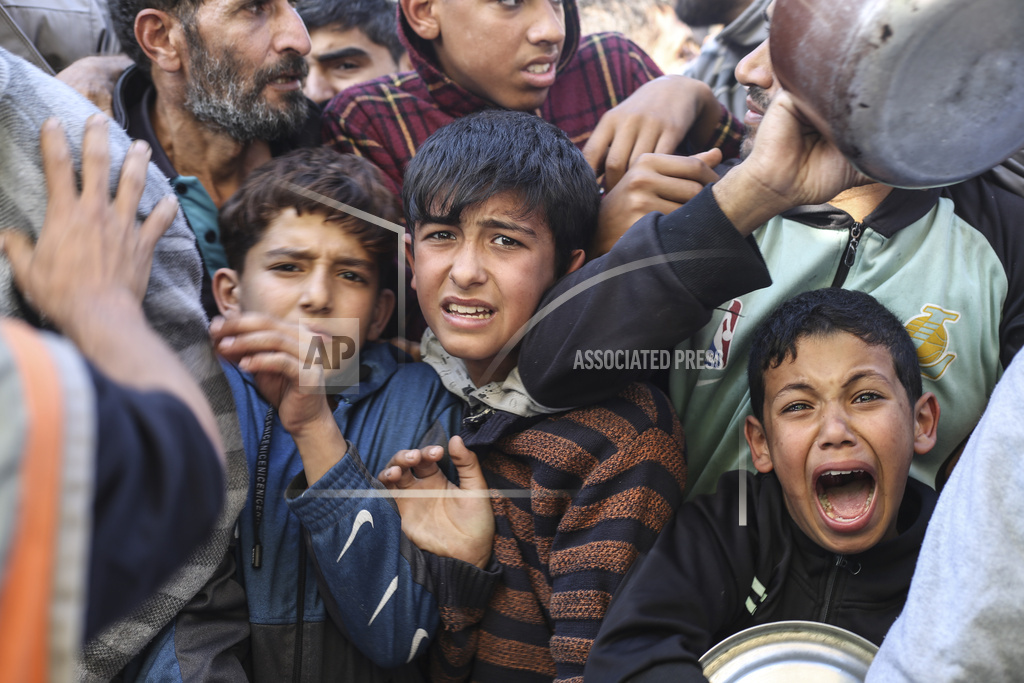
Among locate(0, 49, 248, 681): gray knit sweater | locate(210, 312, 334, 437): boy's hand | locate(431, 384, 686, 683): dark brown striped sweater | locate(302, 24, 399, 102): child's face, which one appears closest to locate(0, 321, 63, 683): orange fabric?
locate(0, 49, 248, 681): gray knit sweater

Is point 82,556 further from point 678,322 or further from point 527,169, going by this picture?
point 527,169

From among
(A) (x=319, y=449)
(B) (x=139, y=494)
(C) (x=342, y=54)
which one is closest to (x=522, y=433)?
(A) (x=319, y=449)

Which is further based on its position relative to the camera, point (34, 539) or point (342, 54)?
point (342, 54)

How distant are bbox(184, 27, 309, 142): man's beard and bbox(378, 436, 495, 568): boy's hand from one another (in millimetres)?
1190

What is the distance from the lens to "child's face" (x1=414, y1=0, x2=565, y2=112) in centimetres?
216

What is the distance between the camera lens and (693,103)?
2080 millimetres

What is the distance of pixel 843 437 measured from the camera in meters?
1.42

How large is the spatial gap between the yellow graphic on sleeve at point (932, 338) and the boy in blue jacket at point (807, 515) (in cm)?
8

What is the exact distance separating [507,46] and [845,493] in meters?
1.39

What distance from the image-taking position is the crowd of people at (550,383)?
3.96 feet

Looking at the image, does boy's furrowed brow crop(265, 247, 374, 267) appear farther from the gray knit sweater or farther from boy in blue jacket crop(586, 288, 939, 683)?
boy in blue jacket crop(586, 288, 939, 683)

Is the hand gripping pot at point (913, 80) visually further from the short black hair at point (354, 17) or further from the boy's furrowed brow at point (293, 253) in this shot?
the short black hair at point (354, 17)

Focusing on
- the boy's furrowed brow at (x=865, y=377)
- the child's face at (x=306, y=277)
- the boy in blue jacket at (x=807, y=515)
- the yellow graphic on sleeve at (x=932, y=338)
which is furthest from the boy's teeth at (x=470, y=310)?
the yellow graphic on sleeve at (x=932, y=338)

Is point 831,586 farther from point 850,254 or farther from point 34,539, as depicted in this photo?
point 34,539
